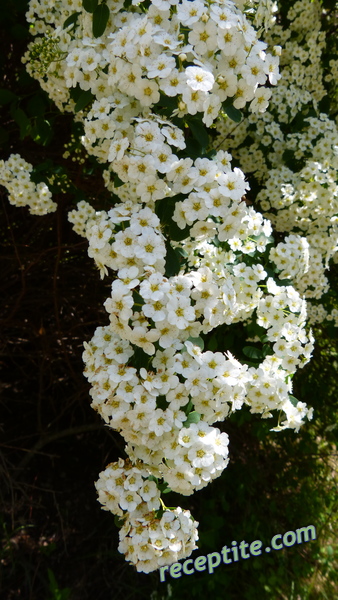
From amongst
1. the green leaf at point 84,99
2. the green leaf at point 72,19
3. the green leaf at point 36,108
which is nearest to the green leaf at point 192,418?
the green leaf at point 84,99

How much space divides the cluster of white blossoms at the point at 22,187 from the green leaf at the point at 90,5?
0.74 metres

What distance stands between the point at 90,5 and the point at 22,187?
769 mm

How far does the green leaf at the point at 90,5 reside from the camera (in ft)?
4.65

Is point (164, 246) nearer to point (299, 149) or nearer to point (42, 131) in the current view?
point (42, 131)

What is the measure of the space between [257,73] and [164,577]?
7.29 ft

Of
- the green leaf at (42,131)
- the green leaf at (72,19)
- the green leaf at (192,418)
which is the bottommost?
the green leaf at (42,131)

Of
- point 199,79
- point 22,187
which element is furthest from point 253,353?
point 22,187

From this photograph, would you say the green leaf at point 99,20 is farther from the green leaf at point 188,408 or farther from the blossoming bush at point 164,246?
the green leaf at point 188,408

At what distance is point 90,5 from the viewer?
1421 millimetres

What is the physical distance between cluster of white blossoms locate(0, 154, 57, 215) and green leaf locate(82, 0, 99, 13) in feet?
2.42

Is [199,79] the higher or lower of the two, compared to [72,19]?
higher

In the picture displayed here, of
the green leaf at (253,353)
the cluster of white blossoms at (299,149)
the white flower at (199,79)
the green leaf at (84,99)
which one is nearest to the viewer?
the white flower at (199,79)

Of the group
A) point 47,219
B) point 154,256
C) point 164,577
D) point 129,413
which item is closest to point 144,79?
point 154,256

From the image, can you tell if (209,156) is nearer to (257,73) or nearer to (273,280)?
(257,73)
